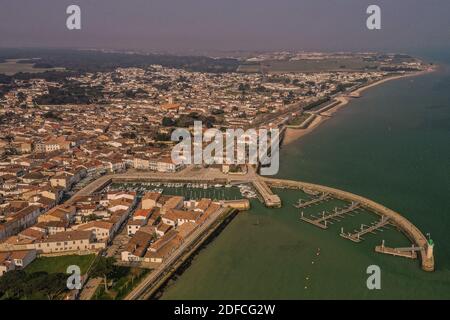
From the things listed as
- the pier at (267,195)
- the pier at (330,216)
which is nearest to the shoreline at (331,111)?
Answer: the pier at (267,195)

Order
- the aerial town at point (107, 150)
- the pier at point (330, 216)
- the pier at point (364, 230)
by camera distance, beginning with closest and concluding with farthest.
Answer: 1. the aerial town at point (107, 150)
2. the pier at point (364, 230)
3. the pier at point (330, 216)

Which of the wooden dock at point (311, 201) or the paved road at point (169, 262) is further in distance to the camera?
the wooden dock at point (311, 201)

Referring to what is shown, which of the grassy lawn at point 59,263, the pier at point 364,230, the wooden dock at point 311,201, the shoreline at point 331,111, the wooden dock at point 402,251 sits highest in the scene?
the shoreline at point 331,111

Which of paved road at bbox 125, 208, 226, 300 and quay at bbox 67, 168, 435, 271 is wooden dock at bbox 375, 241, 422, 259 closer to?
quay at bbox 67, 168, 435, 271

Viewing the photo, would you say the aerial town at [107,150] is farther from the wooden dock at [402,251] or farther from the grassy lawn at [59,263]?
the wooden dock at [402,251]

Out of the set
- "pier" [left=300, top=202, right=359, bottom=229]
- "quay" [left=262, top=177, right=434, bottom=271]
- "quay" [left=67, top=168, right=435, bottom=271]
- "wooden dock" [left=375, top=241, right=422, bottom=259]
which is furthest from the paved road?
"wooden dock" [left=375, top=241, right=422, bottom=259]

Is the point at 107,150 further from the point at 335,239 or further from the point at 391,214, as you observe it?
the point at 391,214
